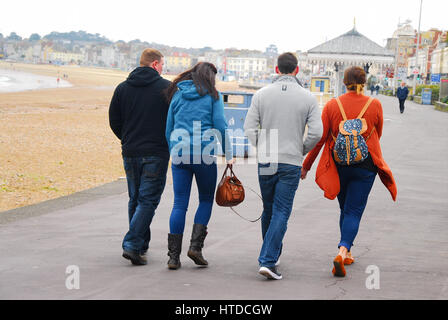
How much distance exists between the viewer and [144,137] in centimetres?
600

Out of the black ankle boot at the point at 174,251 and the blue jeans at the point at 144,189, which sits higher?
the blue jeans at the point at 144,189

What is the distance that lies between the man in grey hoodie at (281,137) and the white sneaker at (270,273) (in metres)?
0.01

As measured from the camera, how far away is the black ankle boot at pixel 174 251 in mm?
5645

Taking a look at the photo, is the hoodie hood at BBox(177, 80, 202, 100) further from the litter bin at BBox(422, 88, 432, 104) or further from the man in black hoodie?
the litter bin at BBox(422, 88, 432, 104)

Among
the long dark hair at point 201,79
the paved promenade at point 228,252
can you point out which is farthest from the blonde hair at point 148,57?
the paved promenade at point 228,252

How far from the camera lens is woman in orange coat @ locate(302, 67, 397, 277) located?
5730 millimetres

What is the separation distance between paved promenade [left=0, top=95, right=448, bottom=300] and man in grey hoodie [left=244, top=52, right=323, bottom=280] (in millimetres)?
426

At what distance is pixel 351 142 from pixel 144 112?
1.77 metres

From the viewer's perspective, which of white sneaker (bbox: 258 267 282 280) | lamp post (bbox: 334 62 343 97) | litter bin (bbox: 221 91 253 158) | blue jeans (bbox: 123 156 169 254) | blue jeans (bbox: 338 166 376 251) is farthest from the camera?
lamp post (bbox: 334 62 343 97)

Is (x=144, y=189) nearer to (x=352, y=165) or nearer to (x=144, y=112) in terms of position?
(x=144, y=112)

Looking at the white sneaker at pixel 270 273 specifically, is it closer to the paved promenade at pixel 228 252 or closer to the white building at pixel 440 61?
the paved promenade at pixel 228 252

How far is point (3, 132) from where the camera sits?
22812mm

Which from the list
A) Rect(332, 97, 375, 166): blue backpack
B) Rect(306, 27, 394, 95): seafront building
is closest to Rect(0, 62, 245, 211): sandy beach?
Rect(332, 97, 375, 166): blue backpack
